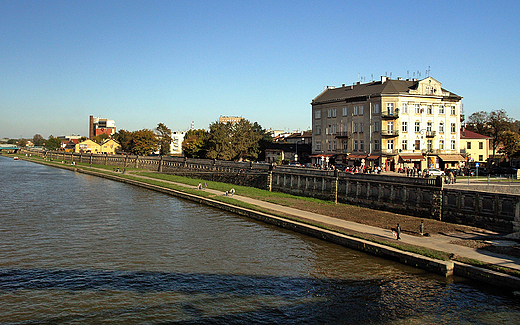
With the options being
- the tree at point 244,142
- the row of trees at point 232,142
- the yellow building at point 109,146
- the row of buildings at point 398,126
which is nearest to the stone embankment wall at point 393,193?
the row of buildings at point 398,126

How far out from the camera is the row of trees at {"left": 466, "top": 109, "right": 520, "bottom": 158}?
77750mm

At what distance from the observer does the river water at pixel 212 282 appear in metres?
17.1

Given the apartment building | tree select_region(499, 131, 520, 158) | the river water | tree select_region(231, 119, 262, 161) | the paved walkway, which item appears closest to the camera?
the river water

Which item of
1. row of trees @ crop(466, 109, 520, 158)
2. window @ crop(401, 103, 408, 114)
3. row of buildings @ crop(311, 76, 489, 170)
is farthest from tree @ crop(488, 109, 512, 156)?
window @ crop(401, 103, 408, 114)

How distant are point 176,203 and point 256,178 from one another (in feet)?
52.1

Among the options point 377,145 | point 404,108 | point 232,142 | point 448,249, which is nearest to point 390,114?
point 404,108

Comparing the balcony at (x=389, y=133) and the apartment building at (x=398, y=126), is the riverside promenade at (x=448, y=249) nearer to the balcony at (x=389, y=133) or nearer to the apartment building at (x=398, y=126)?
the balcony at (x=389, y=133)

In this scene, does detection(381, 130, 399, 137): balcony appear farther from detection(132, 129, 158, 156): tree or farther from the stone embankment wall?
detection(132, 129, 158, 156): tree

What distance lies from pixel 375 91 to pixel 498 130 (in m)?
35.9

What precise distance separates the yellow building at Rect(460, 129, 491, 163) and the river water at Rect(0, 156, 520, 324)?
199ft

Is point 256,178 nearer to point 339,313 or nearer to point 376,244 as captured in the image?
point 376,244

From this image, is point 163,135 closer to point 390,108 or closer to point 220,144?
point 220,144

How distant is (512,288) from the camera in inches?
754

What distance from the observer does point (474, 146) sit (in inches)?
3162
